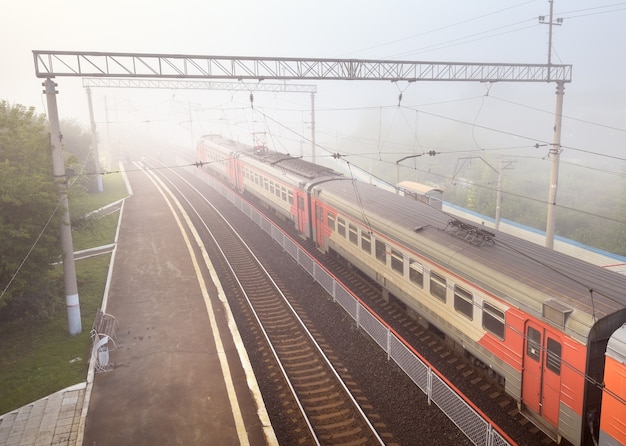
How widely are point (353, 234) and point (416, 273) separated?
4750mm

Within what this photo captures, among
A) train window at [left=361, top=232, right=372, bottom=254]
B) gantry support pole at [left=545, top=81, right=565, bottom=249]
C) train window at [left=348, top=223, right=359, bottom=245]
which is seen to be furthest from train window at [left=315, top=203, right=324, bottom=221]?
gantry support pole at [left=545, top=81, right=565, bottom=249]

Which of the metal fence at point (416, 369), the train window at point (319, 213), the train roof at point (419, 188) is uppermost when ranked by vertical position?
the train roof at point (419, 188)

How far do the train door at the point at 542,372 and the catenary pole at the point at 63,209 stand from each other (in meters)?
13.3

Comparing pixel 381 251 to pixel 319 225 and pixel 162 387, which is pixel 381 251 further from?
pixel 162 387

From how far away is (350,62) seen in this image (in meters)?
18.3

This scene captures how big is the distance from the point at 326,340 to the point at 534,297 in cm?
688

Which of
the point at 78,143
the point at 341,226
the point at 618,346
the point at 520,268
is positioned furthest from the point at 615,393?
the point at 78,143

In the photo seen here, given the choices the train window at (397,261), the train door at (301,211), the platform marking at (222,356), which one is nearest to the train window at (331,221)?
the train door at (301,211)

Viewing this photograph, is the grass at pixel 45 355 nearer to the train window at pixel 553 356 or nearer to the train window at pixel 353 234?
the train window at pixel 353 234

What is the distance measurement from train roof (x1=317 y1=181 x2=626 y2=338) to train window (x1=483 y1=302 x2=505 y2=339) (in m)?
0.43

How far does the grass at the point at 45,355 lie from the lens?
12.5m

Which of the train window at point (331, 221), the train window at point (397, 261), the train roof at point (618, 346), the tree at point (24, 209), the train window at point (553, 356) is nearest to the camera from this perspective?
the train roof at point (618, 346)

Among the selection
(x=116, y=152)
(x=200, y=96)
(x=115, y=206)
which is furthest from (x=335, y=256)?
(x=200, y=96)

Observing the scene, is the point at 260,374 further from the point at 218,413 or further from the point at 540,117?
the point at 540,117
